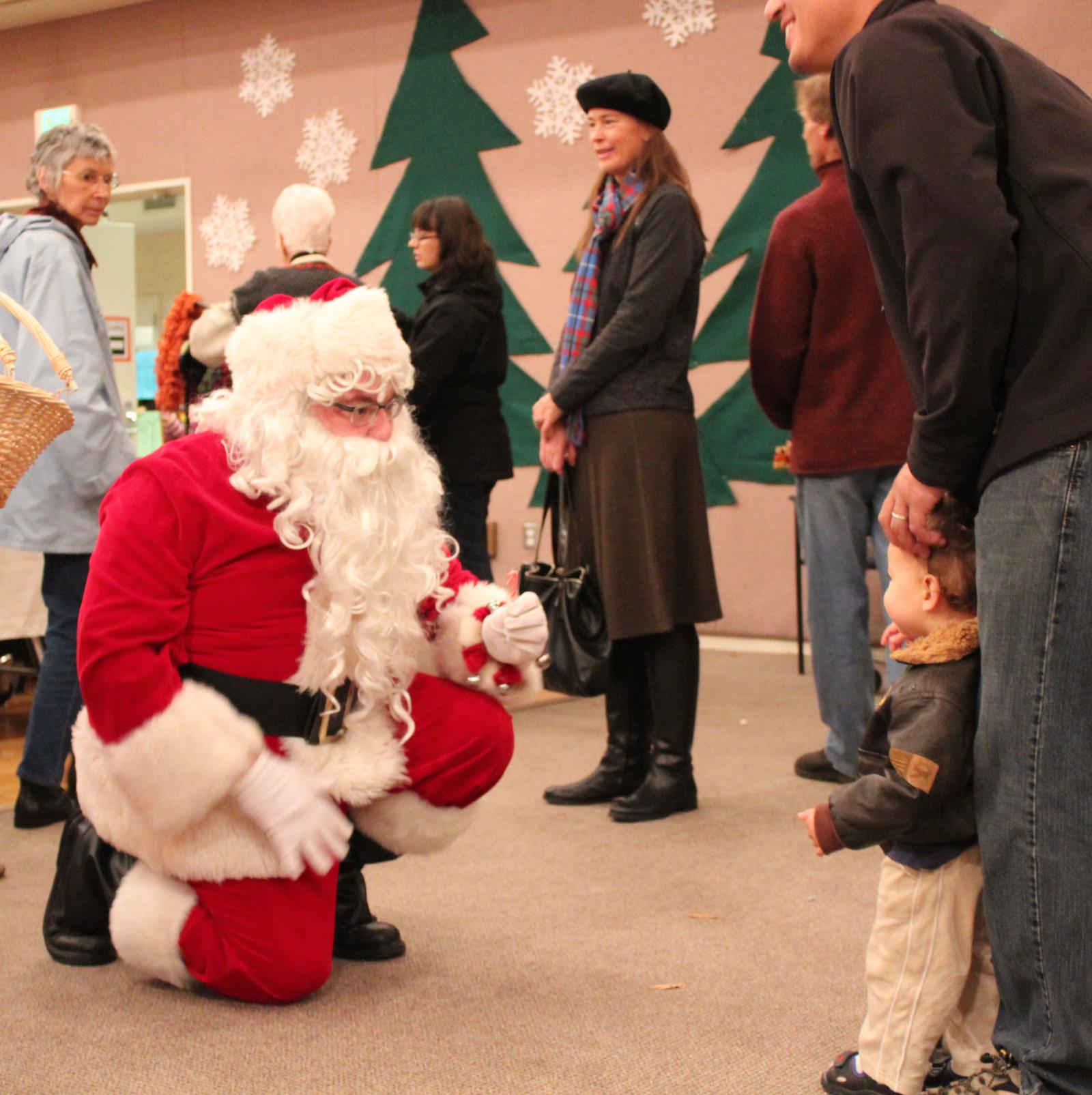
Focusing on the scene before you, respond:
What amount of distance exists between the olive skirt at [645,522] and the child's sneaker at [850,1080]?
1.37 meters

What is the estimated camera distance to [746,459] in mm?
5875

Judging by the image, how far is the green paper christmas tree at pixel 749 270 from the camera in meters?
5.66

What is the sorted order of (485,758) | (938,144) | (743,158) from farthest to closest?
(743,158) → (485,758) → (938,144)

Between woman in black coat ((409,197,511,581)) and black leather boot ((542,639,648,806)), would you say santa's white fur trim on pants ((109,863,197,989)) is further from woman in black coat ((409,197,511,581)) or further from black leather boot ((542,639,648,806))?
woman in black coat ((409,197,511,581))

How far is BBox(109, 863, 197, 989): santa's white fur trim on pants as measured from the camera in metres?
1.94

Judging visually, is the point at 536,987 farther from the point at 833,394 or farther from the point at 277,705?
the point at 833,394

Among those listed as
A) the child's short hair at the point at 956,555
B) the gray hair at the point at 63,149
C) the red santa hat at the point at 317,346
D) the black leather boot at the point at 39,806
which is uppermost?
the gray hair at the point at 63,149

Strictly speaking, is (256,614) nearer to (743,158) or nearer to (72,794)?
(72,794)

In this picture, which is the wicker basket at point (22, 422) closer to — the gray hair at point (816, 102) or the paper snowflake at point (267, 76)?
the gray hair at point (816, 102)

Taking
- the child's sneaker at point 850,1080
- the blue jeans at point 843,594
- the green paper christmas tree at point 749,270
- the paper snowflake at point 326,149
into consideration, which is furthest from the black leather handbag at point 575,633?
the paper snowflake at point 326,149

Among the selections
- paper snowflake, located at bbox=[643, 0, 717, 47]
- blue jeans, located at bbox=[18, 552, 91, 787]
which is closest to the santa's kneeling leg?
blue jeans, located at bbox=[18, 552, 91, 787]

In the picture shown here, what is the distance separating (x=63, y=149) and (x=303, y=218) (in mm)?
603

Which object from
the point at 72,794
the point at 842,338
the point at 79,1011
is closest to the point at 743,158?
the point at 842,338

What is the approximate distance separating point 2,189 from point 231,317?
5.58m
